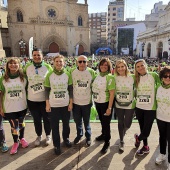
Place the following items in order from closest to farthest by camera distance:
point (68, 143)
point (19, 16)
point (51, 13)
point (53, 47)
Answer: point (68, 143) < point (19, 16) < point (51, 13) < point (53, 47)

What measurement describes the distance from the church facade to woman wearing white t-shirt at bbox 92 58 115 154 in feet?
117

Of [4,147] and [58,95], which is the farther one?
[4,147]

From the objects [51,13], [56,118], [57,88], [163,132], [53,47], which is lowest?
[163,132]

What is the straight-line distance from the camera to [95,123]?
14.5 ft

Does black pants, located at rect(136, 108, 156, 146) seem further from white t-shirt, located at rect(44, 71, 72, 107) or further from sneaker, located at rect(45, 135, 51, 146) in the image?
sneaker, located at rect(45, 135, 51, 146)

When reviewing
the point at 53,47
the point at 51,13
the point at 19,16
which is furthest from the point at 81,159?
the point at 51,13

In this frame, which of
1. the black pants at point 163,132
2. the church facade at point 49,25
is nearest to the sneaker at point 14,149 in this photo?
the black pants at point 163,132

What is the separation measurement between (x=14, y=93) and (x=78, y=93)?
3.74 feet

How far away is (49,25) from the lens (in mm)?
40594

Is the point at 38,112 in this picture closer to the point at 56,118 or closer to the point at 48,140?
the point at 56,118

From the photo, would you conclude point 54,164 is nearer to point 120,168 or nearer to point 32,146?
point 32,146

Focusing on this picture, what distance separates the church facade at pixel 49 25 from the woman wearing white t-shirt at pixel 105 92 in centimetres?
3572

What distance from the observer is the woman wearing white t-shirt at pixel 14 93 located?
3.08 m

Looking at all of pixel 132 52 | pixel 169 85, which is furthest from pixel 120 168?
pixel 132 52
